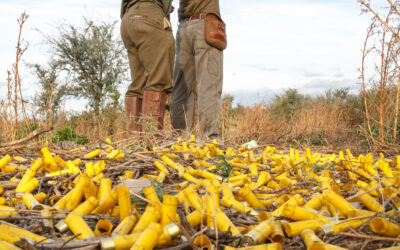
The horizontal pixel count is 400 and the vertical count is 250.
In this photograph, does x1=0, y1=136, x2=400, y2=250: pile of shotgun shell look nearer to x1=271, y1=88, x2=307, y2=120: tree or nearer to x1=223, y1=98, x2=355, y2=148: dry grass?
x1=223, y1=98, x2=355, y2=148: dry grass

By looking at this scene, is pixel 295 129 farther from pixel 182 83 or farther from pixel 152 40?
pixel 152 40

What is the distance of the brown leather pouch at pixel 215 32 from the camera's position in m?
4.63

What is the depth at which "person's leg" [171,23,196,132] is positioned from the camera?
5004mm

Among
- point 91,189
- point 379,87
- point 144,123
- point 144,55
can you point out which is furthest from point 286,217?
point 379,87

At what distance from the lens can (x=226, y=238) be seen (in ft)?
4.09

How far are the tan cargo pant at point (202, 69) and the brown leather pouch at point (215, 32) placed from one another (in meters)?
0.07

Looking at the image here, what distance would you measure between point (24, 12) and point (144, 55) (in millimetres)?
1556

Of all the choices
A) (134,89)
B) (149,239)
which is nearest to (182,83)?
(134,89)

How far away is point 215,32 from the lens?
468cm

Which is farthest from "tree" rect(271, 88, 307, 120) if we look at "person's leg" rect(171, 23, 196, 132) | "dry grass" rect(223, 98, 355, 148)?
"person's leg" rect(171, 23, 196, 132)

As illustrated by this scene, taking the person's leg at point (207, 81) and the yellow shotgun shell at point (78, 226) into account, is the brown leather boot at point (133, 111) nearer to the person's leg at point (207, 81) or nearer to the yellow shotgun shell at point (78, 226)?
the person's leg at point (207, 81)

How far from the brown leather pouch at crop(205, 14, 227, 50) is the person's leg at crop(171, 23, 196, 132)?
42 centimetres

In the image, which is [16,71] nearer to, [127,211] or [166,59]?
[166,59]

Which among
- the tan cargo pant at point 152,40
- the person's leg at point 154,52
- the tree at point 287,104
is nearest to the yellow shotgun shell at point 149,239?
the person's leg at point 154,52
